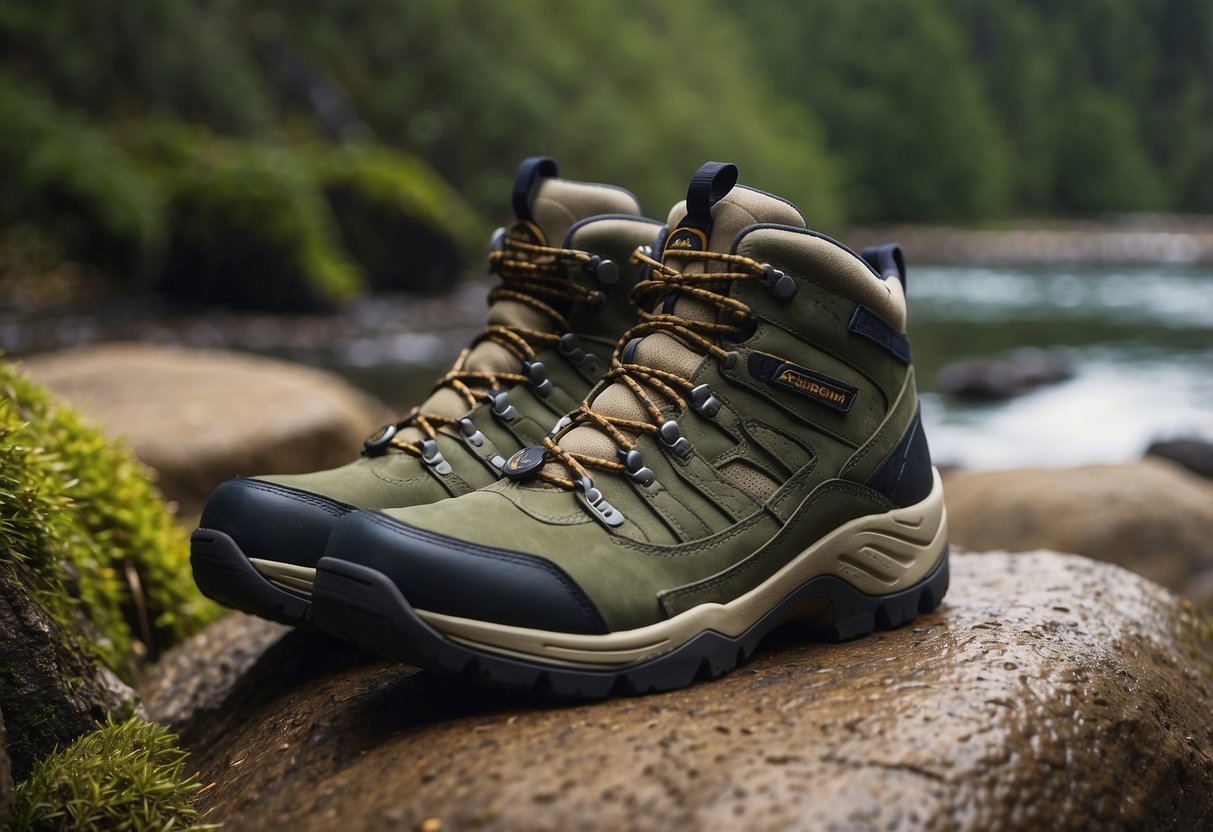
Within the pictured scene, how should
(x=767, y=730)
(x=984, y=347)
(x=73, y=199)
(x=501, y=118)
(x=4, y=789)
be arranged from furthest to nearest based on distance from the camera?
(x=501, y=118), (x=984, y=347), (x=73, y=199), (x=767, y=730), (x=4, y=789)

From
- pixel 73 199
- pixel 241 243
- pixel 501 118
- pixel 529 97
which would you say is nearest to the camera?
pixel 73 199

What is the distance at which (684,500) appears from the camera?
1785mm

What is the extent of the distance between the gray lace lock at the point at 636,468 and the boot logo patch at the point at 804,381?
269mm

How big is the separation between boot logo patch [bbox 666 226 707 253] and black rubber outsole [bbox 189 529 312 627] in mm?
927

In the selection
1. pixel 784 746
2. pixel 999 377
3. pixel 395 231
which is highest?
pixel 395 231

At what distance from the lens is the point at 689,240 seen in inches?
75.5

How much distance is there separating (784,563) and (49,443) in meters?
1.79

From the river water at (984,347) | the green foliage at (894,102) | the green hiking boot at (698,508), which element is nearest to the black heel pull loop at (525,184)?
the green hiking boot at (698,508)

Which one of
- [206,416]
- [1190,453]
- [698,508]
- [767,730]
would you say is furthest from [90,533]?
[1190,453]

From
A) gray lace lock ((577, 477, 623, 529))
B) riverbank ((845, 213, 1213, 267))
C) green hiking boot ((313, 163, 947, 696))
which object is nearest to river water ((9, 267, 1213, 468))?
green hiking boot ((313, 163, 947, 696))

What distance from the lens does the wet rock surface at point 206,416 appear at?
15.7 ft

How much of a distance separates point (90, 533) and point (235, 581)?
1.01 meters

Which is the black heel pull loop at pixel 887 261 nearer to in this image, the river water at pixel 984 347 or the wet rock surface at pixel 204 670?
the wet rock surface at pixel 204 670

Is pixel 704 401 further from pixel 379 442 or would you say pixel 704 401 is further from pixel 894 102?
pixel 894 102
